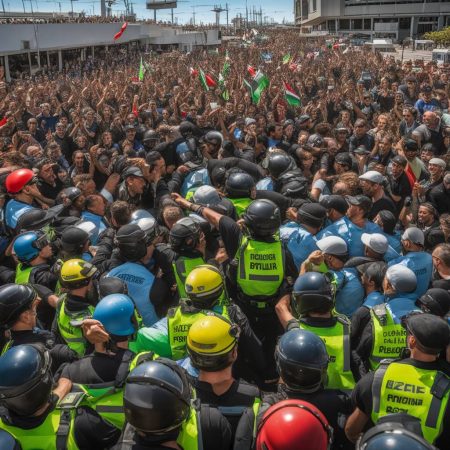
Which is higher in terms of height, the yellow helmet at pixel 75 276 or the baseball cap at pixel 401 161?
the baseball cap at pixel 401 161

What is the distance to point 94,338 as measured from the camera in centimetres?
276

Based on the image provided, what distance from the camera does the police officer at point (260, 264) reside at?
12.5 feet

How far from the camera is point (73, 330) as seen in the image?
3340 mm

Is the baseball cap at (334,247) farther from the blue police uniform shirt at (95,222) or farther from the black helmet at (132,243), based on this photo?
the blue police uniform shirt at (95,222)

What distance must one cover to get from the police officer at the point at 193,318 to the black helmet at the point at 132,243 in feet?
2.40

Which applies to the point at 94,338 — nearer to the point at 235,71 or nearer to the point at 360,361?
the point at 360,361

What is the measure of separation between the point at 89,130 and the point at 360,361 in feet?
24.4

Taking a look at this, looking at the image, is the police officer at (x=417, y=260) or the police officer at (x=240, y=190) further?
the police officer at (x=240, y=190)

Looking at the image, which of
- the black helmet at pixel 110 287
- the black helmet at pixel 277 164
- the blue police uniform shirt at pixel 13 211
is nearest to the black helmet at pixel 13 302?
the black helmet at pixel 110 287

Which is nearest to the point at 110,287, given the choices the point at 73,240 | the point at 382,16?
the point at 73,240

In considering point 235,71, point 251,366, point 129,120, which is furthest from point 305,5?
point 251,366

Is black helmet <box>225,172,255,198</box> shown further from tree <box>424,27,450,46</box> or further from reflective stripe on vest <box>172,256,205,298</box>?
tree <box>424,27,450,46</box>

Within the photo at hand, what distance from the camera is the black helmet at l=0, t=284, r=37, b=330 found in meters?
3.05

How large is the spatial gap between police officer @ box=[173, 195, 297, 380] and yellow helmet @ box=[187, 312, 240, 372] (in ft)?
4.28
